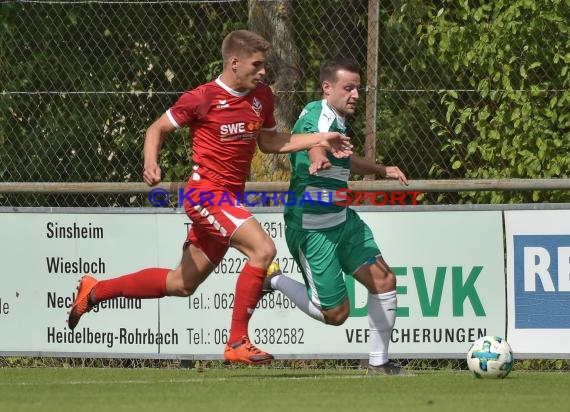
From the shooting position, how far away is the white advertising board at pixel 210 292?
10664 millimetres

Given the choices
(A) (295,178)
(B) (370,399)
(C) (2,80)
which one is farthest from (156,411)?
(C) (2,80)

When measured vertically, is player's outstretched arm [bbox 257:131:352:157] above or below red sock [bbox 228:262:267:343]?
above

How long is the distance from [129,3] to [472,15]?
2.84 metres

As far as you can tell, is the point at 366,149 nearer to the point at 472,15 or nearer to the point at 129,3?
the point at 472,15

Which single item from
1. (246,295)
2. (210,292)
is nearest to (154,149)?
(246,295)

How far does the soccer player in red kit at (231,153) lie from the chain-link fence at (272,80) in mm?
2213

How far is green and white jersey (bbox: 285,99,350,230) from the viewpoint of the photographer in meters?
9.20

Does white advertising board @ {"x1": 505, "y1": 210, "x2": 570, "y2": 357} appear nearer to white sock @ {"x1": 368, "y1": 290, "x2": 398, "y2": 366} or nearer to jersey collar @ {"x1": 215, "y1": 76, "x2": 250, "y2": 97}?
white sock @ {"x1": 368, "y1": 290, "x2": 398, "y2": 366}

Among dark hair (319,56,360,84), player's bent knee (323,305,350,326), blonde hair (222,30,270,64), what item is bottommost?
player's bent knee (323,305,350,326)

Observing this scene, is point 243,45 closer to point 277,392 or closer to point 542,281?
point 277,392

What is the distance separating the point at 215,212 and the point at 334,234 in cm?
85

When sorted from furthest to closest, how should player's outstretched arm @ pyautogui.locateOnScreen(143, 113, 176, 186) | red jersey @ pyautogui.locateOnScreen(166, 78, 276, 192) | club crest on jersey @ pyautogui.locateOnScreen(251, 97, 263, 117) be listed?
club crest on jersey @ pyautogui.locateOnScreen(251, 97, 263, 117)
red jersey @ pyautogui.locateOnScreen(166, 78, 276, 192)
player's outstretched arm @ pyautogui.locateOnScreen(143, 113, 176, 186)

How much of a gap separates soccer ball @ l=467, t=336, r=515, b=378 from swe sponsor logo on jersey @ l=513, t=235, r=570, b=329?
1558 millimetres

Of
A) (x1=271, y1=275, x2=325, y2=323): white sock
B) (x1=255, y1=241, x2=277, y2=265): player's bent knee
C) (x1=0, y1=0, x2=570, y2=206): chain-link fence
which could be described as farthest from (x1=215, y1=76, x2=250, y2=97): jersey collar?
(x1=0, y1=0, x2=570, y2=206): chain-link fence
